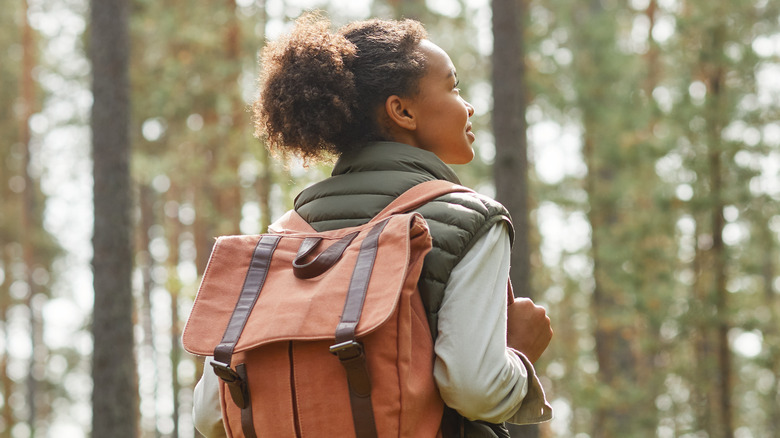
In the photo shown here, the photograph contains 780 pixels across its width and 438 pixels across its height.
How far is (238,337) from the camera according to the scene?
189cm

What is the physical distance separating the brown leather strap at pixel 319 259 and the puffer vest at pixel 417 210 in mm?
100

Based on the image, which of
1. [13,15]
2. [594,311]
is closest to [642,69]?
[594,311]

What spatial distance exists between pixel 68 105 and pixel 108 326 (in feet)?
47.3

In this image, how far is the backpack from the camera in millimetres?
1753

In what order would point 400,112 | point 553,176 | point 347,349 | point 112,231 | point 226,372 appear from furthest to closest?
point 553,176
point 112,231
point 400,112
point 226,372
point 347,349

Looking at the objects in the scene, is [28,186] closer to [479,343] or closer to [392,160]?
[392,160]

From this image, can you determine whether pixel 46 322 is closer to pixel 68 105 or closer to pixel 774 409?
pixel 68 105

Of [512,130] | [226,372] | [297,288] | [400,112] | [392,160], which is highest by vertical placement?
[512,130]

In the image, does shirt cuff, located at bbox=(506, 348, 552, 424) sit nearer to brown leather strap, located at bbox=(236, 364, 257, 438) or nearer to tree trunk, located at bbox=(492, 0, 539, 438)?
brown leather strap, located at bbox=(236, 364, 257, 438)

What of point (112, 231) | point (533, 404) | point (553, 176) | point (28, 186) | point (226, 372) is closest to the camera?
point (226, 372)

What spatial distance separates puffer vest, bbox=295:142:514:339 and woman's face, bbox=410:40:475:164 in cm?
6

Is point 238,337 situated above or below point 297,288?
below

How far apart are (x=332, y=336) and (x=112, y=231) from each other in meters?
6.33

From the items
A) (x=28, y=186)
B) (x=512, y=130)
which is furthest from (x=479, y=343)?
(x=28, y=186)
